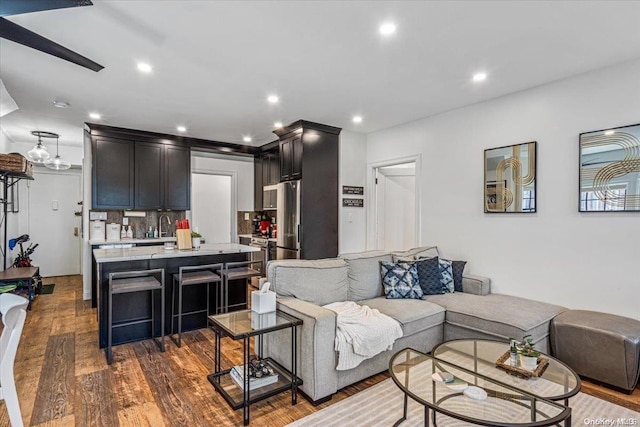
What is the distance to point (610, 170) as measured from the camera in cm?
293

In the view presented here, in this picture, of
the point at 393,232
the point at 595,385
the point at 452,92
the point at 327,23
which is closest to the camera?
the point at 327,23

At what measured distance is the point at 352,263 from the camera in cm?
341

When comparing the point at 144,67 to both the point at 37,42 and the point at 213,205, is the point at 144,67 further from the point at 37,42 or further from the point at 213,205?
the point at 213,205

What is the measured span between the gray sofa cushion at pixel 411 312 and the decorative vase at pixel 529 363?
3.01ft

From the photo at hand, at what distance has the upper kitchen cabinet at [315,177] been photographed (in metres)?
4.85

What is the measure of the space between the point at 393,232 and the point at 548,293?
8.39 feet

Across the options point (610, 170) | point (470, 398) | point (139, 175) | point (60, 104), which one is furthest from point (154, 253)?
point (610, 170)

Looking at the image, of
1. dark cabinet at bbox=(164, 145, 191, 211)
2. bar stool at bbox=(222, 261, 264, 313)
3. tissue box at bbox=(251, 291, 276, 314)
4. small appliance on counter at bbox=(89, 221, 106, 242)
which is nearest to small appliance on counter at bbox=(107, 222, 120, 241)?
small appliance on counter at bbox=(89, 221, 106, 242)

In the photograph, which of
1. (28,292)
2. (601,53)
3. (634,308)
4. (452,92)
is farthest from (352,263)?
(28,292)

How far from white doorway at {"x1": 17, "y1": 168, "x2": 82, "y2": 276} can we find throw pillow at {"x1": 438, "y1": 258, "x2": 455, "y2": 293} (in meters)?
7.05

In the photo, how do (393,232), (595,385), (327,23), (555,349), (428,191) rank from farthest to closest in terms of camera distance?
(393,232)
(428,191)
(555,349)
(595,385)
(327,23)

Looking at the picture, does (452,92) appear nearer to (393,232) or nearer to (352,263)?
(352,263)

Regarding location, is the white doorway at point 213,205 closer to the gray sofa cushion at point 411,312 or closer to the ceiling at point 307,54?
the ceiling at point 307,54

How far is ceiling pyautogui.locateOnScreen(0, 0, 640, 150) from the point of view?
216 centimetres
